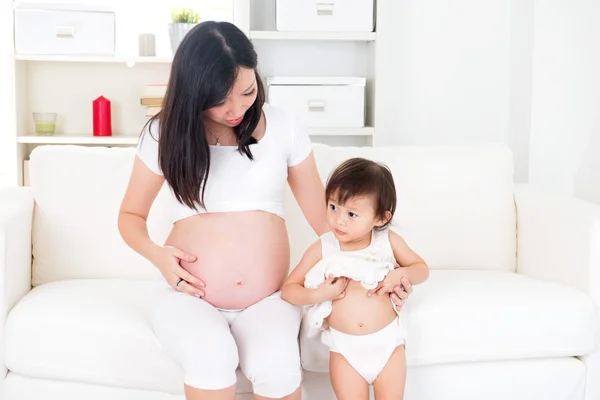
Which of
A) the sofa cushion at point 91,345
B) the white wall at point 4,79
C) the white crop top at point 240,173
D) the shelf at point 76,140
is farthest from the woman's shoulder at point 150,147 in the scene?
the white wall at point 4,79

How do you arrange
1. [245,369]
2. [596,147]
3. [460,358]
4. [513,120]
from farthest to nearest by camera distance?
[513,120], [596,147], [460,358], [245,369]

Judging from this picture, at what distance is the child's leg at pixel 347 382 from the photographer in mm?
1692

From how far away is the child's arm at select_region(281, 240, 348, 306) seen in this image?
170 centimetres

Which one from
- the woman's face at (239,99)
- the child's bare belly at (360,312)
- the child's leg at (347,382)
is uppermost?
the woman's face at (239,99)

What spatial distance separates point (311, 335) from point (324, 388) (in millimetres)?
146

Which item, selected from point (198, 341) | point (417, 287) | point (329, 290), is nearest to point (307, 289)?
point (329, 290)

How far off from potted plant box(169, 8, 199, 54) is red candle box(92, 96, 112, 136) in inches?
14.8

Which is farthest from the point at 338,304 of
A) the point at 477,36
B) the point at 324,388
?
the point at 477,36

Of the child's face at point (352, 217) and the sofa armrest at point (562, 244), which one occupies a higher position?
the child's face at point (352, 217)

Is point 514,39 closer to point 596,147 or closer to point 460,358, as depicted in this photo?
point 596,147

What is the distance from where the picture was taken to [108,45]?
3.30 metres

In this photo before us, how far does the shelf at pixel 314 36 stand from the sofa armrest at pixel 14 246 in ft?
4.33

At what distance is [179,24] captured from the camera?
3.33 meters

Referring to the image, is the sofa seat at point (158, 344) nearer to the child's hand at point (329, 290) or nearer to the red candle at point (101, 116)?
the child's hand at point (329, 290)
